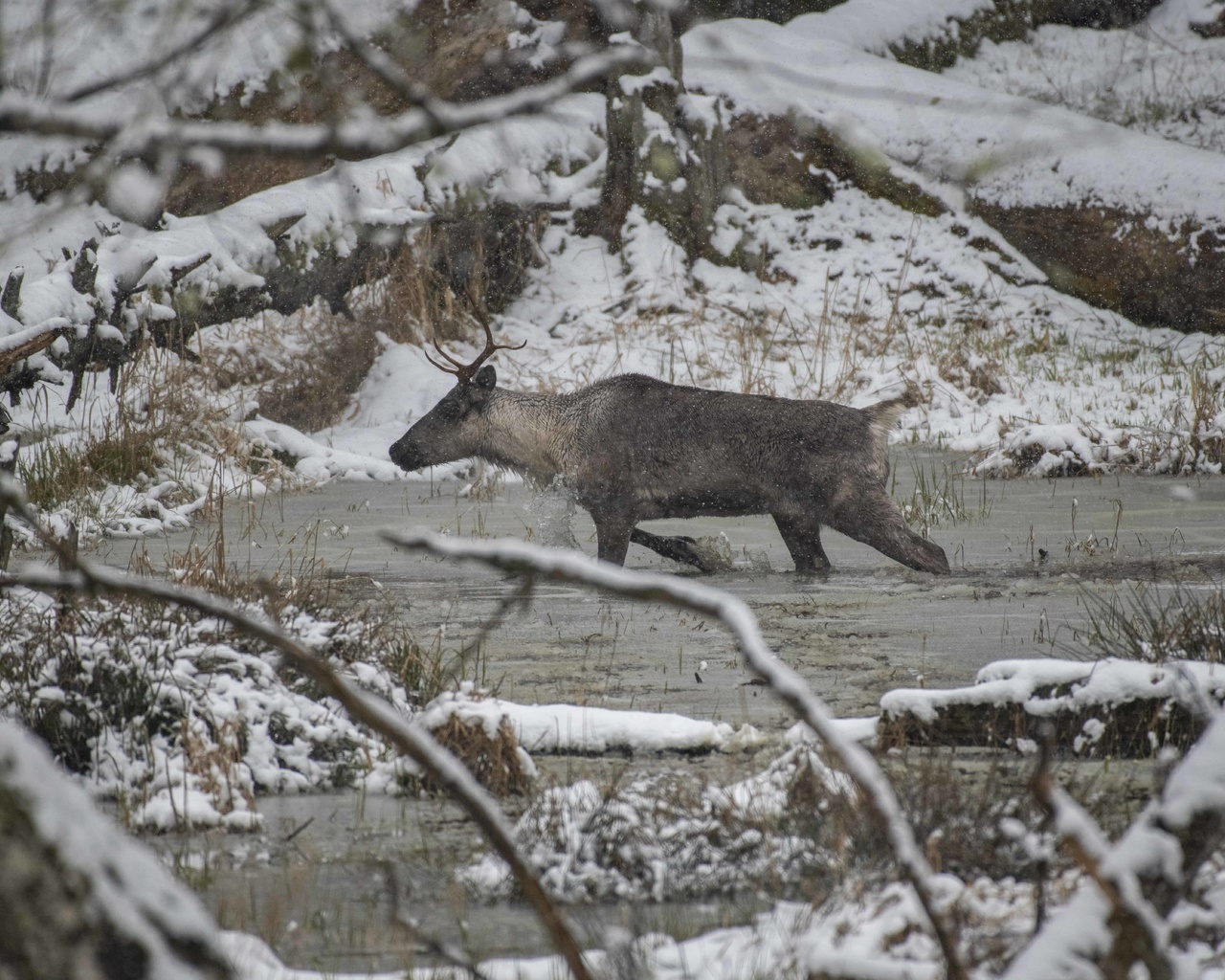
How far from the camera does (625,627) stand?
22.7 feet

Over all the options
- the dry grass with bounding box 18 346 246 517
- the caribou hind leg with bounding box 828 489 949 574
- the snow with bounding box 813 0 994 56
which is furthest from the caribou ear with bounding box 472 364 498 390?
the snow with bounding box 813 0 994 56

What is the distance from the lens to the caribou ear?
9.42 meters

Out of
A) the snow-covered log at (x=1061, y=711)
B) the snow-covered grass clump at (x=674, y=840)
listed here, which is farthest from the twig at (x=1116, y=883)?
the snow-covered log at (x=1061, y=711)

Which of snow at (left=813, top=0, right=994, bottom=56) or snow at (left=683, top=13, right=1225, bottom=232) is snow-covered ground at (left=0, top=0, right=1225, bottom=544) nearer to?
snow at (left=683, top=13, right=1225, bottom=232)

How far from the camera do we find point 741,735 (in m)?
4.53

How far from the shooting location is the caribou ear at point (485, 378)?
30.9ft

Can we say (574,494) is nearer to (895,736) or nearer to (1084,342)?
(895,736)

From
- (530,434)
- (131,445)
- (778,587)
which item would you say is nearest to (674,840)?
(778,587)

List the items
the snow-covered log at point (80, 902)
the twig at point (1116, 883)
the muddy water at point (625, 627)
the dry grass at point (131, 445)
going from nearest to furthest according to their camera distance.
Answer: the snow-covered log at point (80, 902), the twig at point (1116, 883), the muddy water at point (625, 627), the dry grass at point (131, 445)

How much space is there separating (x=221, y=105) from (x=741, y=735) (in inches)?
590

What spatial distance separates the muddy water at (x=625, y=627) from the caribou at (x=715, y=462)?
337mm

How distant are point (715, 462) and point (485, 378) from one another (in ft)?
5.70

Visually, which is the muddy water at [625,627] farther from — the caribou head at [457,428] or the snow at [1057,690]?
the caribou head at [457,428]

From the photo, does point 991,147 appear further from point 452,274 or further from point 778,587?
point 778,587
